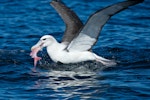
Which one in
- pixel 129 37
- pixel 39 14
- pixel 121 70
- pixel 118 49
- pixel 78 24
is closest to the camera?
pixel 121 70

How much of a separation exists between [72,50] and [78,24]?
1010mm

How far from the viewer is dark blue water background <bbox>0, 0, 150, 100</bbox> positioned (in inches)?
524

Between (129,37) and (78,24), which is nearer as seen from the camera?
(78,24)

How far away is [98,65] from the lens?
15516 mm

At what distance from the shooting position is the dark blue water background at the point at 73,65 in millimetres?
13312

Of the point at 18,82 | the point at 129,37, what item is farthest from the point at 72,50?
the point at 129,37

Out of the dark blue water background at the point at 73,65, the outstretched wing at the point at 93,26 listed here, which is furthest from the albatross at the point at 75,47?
the dark blue water background at the point at 73,65

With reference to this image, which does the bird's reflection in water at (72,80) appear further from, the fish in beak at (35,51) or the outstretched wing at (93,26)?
the outstretched wing at (93,26)

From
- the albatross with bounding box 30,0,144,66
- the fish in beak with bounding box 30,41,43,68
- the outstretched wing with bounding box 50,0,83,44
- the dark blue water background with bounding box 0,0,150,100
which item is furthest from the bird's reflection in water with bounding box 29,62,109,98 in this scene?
the outstretched wing with bounding box 50,0,83,44

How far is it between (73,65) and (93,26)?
4.31 feet

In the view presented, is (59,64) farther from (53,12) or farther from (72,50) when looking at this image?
(53,12)

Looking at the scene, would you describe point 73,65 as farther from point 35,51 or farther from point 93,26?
point 93,26

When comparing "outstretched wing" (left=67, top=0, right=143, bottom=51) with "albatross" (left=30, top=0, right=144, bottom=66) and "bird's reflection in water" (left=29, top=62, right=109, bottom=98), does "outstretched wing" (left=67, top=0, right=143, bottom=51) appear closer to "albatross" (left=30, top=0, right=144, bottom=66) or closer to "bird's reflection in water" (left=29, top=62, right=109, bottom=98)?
"albatross" (left=30, top=0, right=144, bottom=66)

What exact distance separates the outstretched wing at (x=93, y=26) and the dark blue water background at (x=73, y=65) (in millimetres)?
474
